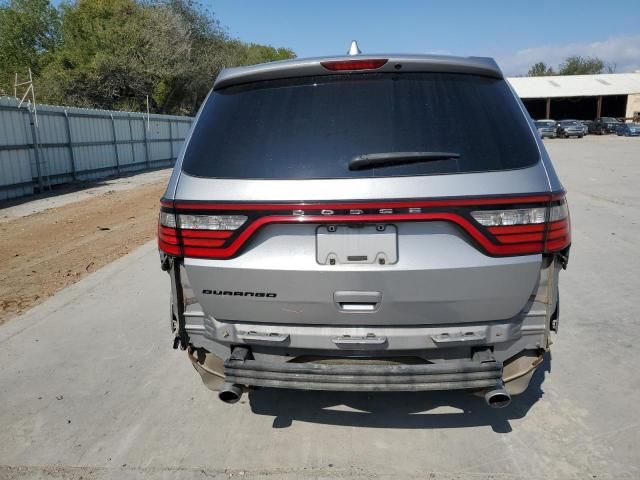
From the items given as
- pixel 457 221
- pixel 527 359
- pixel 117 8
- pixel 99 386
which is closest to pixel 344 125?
pixel 457 221

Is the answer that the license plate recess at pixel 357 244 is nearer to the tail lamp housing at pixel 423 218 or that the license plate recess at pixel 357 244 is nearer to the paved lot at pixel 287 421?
the tail lamp housing at pixel 423 218

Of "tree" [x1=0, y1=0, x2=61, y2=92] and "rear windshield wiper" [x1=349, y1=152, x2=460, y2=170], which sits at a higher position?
"tree" [x1=0, y1=0, x2=61, y2=92]

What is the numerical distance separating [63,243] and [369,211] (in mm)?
7581

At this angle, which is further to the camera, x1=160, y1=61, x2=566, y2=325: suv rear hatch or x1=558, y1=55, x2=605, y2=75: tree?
x1=558, y1=55, x2=605, y2=75: tree

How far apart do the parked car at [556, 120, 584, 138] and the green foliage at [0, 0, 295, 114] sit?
2922 centimetres

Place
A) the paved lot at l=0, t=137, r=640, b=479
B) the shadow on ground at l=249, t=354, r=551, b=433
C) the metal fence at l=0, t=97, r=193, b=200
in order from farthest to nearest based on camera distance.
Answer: the metal fence at l=0, t=97, r=193, b=200
the shadow on ground at l=249, t=354, r=551, b=433
the paved lot at l=0, t=137, r=640, b=479

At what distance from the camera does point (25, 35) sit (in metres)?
43.9

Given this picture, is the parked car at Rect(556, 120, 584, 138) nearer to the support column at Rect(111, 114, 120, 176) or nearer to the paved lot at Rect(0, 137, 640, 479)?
the support column at Rect(111, 114, 120, 176)

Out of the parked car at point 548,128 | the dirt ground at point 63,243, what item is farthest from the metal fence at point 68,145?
the parked car at point 548,128

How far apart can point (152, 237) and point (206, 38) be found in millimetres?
34725

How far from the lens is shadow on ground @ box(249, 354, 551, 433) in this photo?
9.42 ft

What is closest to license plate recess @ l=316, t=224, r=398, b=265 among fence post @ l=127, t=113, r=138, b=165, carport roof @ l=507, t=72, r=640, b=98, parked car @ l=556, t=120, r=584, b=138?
fence post @ l=127, t=113, r=138, b=165

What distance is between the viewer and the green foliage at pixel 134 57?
3225cm

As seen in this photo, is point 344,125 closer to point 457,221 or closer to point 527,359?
A: point 457,221
